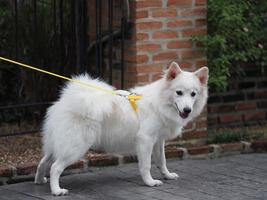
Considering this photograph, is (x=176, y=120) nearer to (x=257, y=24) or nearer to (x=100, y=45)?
(x=100, y=45)

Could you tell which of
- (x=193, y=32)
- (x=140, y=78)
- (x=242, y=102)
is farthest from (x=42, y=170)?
(x=242, y=102)

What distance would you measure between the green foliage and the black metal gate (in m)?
0.96

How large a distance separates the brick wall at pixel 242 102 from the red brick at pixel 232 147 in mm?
797

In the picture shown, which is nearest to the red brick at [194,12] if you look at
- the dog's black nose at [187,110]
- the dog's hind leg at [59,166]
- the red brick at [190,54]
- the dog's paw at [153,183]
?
the red brick at [190,54]

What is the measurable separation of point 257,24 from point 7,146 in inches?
123

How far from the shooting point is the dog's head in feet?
21.2

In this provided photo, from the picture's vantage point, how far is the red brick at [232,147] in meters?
8.04

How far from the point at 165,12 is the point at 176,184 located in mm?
2004

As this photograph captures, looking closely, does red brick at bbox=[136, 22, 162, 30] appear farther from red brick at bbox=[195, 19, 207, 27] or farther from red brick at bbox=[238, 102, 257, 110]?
red brick at bbox=[238, 102, 257, 110]

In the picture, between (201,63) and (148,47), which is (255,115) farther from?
(148,47)

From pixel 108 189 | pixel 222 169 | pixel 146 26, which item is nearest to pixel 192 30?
pixel 146 26

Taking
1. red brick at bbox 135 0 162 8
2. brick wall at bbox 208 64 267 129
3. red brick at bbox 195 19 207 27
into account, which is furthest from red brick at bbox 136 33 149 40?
brick wall at bbox 208 64 267 129

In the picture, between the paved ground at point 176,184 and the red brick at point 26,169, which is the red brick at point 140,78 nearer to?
the paved ground at point 176,184

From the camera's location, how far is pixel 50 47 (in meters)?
8.64
